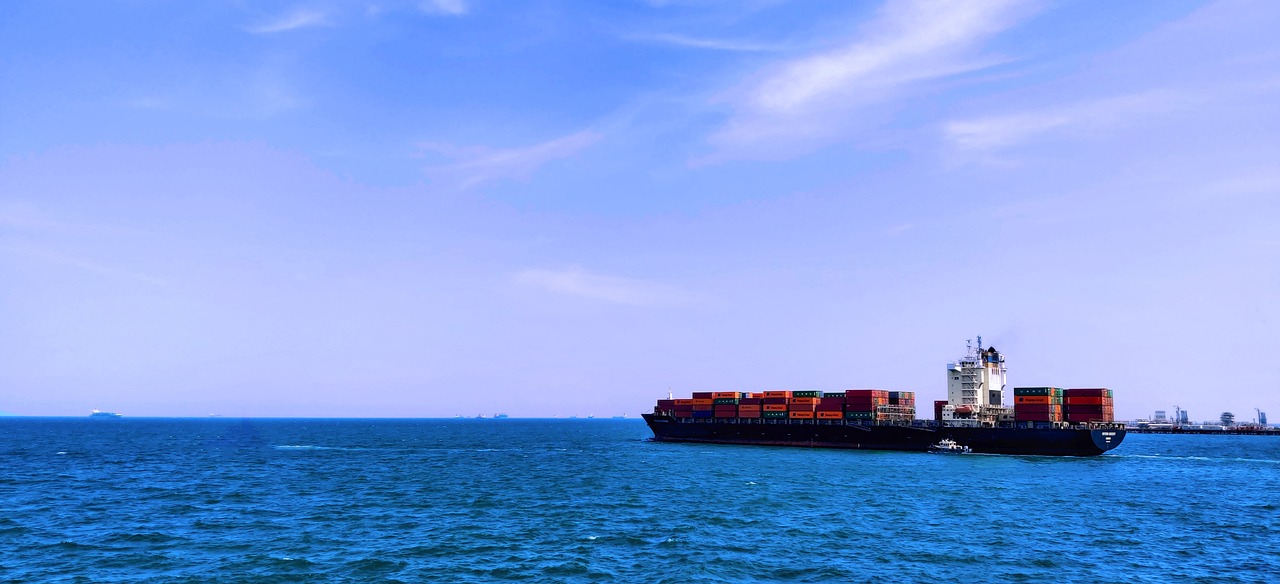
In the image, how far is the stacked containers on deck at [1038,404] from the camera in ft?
356

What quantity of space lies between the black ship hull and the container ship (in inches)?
5.2

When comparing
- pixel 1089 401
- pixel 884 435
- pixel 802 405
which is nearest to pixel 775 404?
pixel 802 405

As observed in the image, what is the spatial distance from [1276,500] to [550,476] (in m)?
68.1

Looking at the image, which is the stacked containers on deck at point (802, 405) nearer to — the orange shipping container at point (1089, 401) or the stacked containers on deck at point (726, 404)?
the stacked containers on deck at point (726, 404)

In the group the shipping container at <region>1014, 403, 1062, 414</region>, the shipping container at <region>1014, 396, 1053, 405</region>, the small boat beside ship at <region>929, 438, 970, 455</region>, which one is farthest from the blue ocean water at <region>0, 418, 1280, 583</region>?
the shipping container at <region>1014, 396, 1053, 405</region>

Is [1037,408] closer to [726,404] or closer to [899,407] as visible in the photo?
[899,407]

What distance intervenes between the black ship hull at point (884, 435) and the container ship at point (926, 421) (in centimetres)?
13

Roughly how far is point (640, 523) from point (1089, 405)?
289 ft

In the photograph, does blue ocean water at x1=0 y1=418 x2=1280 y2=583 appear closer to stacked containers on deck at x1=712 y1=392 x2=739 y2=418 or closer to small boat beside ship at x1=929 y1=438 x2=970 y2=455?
small boat beside ship at x1=929 y1=438 x2=970 y2=455

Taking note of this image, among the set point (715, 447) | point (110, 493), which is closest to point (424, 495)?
point (110, 493)

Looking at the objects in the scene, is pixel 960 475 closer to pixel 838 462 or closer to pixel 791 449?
pixel 838 462

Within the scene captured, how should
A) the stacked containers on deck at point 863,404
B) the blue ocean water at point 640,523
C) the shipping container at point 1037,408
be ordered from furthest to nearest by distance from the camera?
the stacked containers on deck at point 863,404
the shipping container at point 1037,408
the blue ocean water at point 640,523

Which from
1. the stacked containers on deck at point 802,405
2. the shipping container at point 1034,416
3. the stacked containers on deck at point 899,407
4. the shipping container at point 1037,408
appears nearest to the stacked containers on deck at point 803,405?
the stacked containers on deck at point 802,405

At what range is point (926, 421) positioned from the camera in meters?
118
